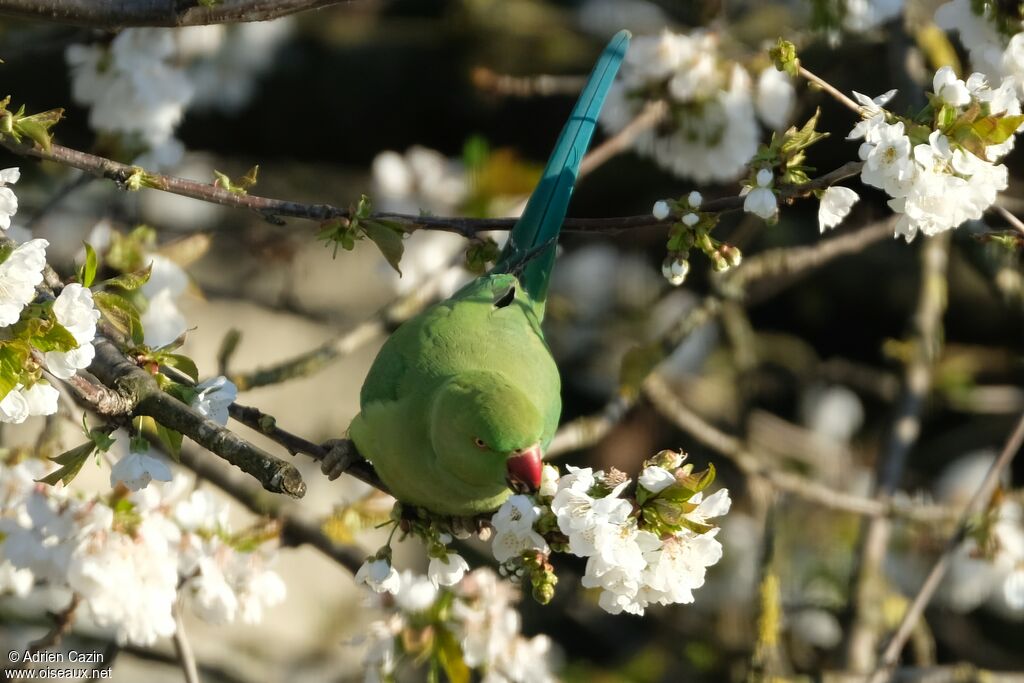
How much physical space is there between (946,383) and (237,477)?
1883 mm

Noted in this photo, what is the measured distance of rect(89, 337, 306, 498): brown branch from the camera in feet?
3.69

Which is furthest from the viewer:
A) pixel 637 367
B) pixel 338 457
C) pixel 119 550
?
pixel 637 367

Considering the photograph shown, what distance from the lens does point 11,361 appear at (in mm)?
1112

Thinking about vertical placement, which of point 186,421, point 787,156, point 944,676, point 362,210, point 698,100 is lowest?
point 944,676

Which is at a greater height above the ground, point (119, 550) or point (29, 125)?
point (29, 125)

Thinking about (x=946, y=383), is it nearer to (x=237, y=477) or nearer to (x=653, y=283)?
(x=653, y=283)

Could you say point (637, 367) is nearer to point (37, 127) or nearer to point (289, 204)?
point (289, 204)

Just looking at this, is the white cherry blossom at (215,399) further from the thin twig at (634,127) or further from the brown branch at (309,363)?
the thin twig at (634,127)

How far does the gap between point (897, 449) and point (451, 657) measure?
1.19m

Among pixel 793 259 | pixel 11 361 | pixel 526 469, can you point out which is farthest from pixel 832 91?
pixel 793 259

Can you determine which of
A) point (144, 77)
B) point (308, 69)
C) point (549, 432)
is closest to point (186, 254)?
point (144, 77)

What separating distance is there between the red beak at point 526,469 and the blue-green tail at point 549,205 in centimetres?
41

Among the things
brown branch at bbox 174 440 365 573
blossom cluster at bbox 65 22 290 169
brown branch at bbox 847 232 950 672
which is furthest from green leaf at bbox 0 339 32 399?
brown branch at bbox 847 232 950 672

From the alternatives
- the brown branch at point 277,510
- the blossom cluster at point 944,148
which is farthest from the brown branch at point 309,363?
the blossom cluster at point 944,148
